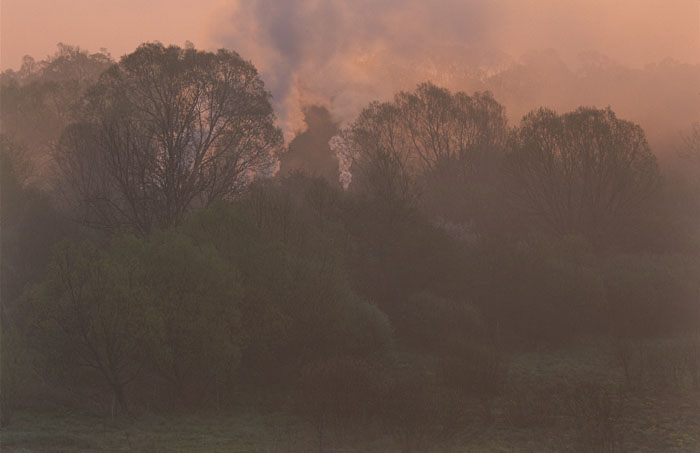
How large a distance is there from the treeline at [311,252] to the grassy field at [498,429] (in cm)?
93

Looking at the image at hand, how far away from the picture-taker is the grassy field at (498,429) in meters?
20.5

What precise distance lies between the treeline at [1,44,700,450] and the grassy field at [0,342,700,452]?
3.04 ft

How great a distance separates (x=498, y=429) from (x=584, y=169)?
30.0 metres

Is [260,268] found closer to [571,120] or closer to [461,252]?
[461,252]

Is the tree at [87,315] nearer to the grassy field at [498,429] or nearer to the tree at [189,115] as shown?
the grassy field at [498,429]

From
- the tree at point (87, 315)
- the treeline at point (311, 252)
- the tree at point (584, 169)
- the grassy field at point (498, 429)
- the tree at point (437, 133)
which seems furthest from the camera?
the tree at point (437, 133)

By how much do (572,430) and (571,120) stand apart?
105ft

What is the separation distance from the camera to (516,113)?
8156 centimetres

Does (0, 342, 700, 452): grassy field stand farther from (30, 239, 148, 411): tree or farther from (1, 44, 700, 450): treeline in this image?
(30, 239, 148, 411): tree

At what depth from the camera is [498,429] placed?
79.8 ft

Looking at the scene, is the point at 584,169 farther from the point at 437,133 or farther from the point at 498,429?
the point at 498,429

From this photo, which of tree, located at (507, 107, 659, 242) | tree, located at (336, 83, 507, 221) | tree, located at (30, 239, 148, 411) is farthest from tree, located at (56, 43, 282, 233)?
tree, located at (507, 107, 659, 242)

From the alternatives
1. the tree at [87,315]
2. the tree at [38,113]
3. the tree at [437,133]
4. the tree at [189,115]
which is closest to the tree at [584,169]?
the tree at [437,133]

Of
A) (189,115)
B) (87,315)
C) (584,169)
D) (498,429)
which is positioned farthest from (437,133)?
(87,315)
